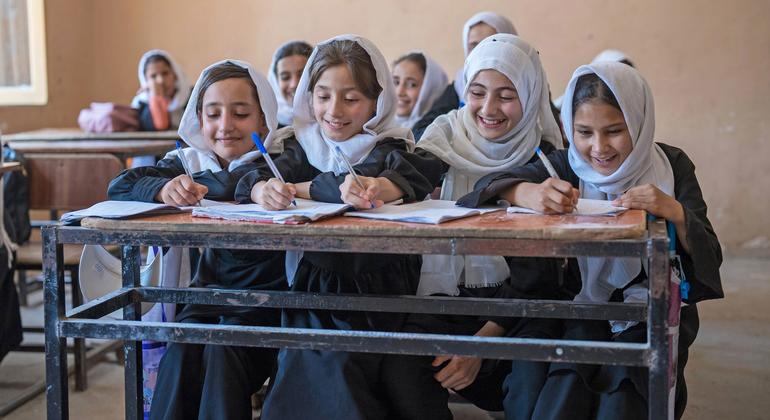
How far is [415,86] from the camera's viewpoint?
4645mm

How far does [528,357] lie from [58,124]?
17.4 feet

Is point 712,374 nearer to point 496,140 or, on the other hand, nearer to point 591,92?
point 496,140

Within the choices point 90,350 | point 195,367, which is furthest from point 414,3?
point 195,367

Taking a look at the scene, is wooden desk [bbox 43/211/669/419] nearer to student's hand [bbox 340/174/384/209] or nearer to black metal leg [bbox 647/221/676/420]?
black metal leg [bbox 647/221/676/420]

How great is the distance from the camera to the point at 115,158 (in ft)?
11.9

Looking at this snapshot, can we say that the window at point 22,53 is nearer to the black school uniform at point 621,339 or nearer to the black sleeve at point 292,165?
the black sleeve at point 292,165

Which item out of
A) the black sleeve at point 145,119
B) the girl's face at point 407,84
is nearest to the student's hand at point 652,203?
the girl's face at point 407,84

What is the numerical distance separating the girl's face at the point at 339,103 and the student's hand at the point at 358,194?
42 cm

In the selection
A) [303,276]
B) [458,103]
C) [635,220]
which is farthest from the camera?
[458,103]

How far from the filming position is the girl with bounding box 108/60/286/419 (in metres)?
2.06

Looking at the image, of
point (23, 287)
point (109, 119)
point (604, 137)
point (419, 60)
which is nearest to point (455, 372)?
point (604, 137)

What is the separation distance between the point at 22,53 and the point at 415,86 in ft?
9.51

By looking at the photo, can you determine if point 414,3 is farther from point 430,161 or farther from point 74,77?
point 430,161

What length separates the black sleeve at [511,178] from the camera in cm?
199
